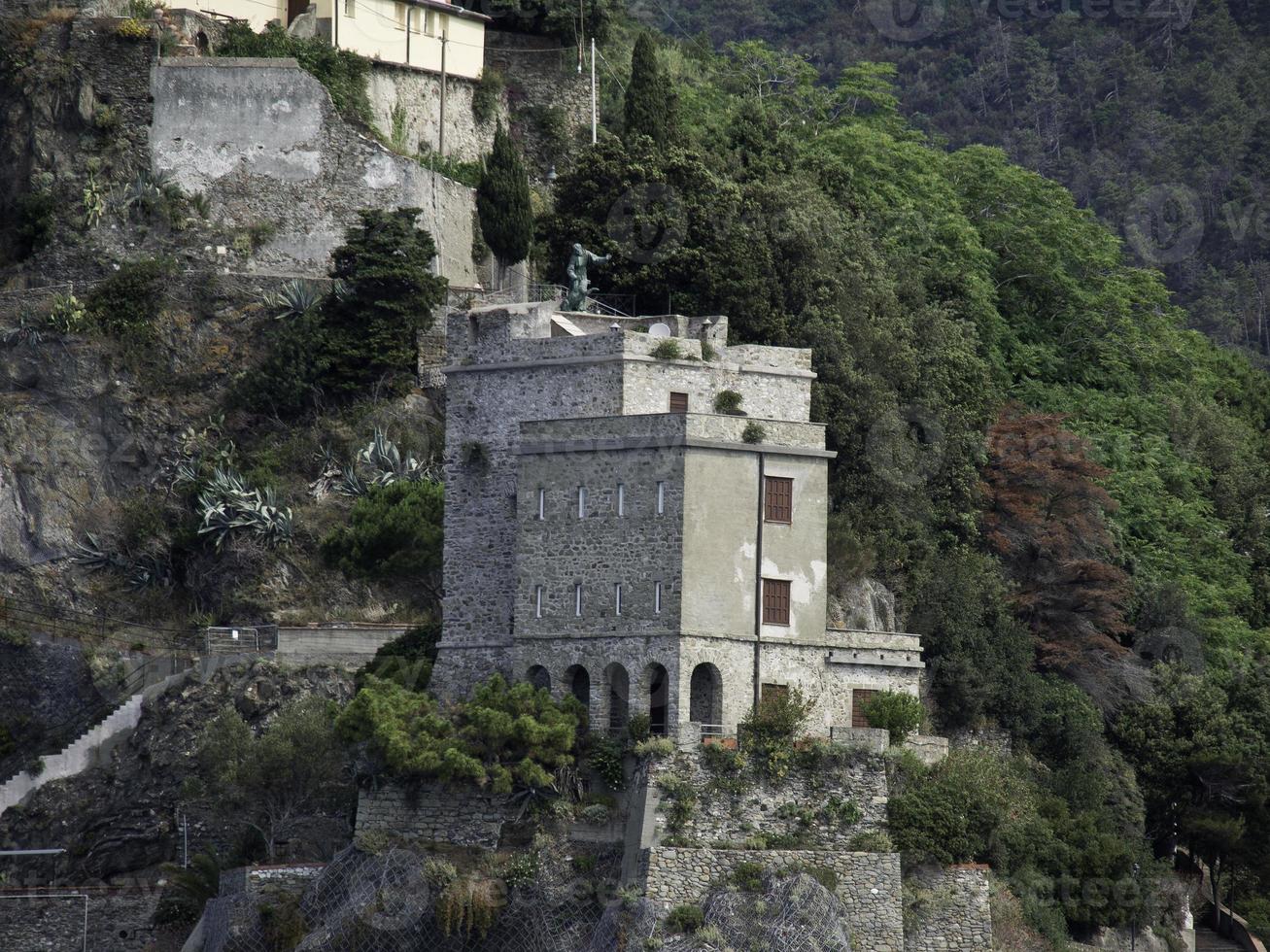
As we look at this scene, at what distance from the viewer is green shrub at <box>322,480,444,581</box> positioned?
6756cm

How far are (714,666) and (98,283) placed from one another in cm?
2725

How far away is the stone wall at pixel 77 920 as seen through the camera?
64438mm

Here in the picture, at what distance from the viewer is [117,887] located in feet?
216

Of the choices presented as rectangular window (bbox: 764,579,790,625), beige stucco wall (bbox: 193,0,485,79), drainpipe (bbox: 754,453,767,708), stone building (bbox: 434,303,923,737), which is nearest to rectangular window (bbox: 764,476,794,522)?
stone building (bbox: 434,303,923,737)

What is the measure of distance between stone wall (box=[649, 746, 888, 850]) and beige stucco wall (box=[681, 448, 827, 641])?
3180 mm

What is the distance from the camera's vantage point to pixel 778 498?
6044 centimetres

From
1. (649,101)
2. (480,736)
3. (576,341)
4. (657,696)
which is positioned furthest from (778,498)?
(649,101)

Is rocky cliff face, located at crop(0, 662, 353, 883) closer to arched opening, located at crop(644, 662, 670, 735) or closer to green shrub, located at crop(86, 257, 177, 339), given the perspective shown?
arched opening, located at crop(644, 662, 670, 735)

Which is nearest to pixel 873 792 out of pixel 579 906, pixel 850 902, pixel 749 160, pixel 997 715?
pixel 850 902

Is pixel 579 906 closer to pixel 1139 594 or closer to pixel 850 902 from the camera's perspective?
pixel 850 902

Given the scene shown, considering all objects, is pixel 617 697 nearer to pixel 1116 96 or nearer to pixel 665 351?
pixel 665 351

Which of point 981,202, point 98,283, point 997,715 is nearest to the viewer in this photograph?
point 997,715

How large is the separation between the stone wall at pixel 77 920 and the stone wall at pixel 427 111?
26.9m

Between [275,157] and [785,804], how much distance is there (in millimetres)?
30102
